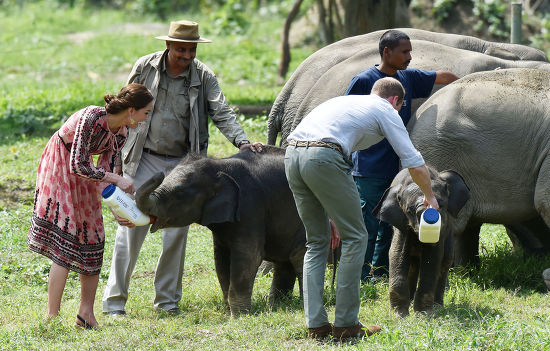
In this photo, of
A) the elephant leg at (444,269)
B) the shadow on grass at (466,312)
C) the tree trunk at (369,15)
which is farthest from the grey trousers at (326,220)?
the tree trunk at (369,15)

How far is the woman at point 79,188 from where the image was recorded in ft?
18.7

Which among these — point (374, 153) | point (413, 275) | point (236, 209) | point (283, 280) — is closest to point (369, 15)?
point (374, 153)

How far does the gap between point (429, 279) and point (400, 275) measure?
0.19m

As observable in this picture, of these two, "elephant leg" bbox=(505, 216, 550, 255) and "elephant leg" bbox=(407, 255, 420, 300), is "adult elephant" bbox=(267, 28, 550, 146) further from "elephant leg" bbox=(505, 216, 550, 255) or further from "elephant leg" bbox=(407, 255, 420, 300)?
"elephant leg" bbox=(407, 255, 420, 300)

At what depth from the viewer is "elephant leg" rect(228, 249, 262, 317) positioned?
615cm

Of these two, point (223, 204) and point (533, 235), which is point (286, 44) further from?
point (223, 204)

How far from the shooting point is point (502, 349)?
505cm

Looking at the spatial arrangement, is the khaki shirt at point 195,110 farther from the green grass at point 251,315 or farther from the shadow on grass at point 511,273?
the shadow on grass at point 511,273

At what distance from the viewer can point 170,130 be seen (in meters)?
6.66

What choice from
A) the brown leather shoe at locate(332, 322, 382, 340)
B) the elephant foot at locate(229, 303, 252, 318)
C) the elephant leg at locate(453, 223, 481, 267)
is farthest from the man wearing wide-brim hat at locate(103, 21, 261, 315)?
the elephant leg at locate(453, 223, 481, 267)

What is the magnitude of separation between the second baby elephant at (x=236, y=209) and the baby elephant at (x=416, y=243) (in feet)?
2.46

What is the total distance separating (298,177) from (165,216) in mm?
1142

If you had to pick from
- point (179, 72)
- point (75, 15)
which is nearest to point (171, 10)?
point (75, 15)

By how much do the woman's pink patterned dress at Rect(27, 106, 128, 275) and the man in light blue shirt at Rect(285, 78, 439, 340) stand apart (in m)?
1.28
